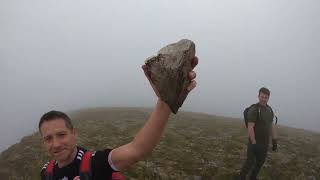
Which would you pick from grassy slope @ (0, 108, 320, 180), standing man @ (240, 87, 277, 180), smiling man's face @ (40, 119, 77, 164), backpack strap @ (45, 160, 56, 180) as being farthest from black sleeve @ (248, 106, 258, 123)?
backpack strap @ (45, 160, 56, 180)

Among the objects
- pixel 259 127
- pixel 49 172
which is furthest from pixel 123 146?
pixel 259 127

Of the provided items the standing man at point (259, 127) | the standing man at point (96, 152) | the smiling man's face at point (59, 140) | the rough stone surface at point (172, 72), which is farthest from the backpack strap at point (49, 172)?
the standing man at point (259, 127)

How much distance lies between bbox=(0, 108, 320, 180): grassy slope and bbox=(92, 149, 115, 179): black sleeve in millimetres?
17184

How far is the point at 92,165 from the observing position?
537cm

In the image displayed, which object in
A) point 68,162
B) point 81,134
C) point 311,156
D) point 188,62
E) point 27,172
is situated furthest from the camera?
point 81,134

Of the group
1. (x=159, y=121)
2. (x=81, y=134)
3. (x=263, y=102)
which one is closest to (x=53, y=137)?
(x=159, y=121)

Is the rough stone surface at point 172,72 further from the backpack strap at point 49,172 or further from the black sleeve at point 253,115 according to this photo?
the black sleeve at point 253,115

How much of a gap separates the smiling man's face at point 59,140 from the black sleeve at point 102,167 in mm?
555

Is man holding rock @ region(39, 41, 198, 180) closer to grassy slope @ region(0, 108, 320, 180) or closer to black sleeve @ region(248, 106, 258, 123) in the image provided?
black sleeve @ region(248, 106, 258, 123)

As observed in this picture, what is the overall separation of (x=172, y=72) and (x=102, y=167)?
1.61m

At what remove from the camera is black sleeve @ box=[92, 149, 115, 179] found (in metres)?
5.27

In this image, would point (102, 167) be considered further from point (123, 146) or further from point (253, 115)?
point (253, 115)

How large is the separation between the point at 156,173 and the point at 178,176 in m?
1.35

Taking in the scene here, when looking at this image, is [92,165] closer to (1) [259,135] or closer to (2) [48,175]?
(2) [48,175]
